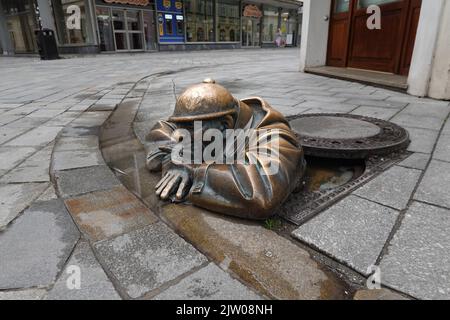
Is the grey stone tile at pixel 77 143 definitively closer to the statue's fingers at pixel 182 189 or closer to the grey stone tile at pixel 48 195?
the grey stone tile at pixel 48 195

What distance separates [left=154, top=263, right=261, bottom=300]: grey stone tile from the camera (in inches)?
47.1

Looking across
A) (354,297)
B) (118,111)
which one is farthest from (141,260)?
(118,111)

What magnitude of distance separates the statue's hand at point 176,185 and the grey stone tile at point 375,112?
2710 mm

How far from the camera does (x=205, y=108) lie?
1.75 metres

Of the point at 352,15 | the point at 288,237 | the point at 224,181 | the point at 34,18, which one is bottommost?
the point at 288,237

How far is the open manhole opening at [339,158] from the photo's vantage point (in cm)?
190

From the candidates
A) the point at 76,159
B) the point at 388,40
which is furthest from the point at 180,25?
the point at 76,159

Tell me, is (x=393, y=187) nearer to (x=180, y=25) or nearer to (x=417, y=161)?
(x=417, y=161)

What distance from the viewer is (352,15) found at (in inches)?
276

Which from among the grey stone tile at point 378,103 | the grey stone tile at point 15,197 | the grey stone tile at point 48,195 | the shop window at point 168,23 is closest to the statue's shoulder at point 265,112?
the grey stone tile at point 48,195

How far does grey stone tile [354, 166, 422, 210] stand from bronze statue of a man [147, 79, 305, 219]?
1.48 ft

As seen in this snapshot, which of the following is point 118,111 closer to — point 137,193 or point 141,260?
point 137,193
